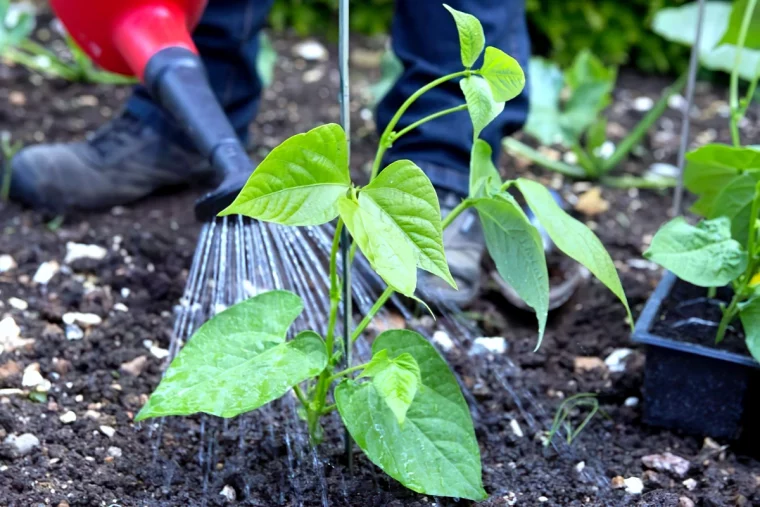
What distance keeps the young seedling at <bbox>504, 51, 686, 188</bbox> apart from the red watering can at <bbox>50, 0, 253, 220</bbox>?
2.99 feet

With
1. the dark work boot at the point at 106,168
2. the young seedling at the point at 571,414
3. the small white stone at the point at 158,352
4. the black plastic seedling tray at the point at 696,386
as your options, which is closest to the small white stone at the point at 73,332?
the small white stone at the point at 158,352

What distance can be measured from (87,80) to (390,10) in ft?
3.12

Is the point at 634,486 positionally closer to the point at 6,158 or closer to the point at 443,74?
the point at 443,74

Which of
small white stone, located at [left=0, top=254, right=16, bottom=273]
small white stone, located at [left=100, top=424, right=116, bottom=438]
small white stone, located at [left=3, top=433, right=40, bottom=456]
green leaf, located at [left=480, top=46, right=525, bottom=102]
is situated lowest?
small white stone, located at [left=0, top=254, right=16, bottom=273]

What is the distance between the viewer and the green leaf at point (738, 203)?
1226mm

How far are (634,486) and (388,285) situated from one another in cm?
44

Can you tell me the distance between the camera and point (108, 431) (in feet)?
3.92

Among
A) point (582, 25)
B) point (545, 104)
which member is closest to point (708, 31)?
point (582, 25)

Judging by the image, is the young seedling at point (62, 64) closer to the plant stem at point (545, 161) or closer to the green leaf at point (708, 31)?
the plant stem at point (545, 161)

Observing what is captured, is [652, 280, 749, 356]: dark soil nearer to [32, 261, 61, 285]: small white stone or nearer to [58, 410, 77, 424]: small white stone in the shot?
[58, 410, 77, 424]: small white stone

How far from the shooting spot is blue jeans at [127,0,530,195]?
1655 mm

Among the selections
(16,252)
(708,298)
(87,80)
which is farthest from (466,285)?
(87,80)

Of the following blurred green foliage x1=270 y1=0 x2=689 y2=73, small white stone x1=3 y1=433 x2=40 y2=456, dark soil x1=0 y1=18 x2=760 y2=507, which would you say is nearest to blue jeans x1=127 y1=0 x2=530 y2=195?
dark soil x1=0 y1=18 x2=760 y2=507

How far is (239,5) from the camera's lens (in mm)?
1830
